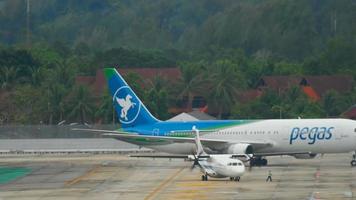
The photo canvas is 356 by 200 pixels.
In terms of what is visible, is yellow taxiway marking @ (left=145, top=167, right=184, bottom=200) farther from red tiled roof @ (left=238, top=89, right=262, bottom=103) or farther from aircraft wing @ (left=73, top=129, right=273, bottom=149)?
red tiled roof @ (left=238, top=89, right=262, bottom=103)

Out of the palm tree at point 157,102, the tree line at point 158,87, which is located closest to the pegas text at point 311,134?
the tree line at point 158,87

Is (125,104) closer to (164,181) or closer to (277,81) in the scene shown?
(164,181)

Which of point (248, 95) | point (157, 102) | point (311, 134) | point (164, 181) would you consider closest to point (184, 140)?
point (311, 134)

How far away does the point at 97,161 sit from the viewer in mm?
93000

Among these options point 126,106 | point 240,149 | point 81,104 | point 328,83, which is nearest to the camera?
point 240,149

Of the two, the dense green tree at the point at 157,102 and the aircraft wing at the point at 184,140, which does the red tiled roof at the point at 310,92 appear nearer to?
the dense green tree at the point at 157,102

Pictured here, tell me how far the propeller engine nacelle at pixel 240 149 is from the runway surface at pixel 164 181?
1.94 m

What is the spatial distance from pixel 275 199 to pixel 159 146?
27.4 m

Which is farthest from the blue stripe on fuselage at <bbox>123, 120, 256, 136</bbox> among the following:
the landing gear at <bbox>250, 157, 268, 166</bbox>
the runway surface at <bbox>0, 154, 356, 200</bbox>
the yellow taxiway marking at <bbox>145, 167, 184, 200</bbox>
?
the yellow taxiway marking at <bbox>145, 167, 184, 200</bbox>

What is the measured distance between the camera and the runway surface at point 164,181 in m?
63.8

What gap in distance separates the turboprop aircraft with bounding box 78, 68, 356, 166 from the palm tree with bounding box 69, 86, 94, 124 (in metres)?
47.2

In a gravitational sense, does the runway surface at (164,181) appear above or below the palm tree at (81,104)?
below

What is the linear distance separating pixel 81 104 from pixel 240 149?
53738 millimetres

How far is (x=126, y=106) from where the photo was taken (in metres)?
88.6
